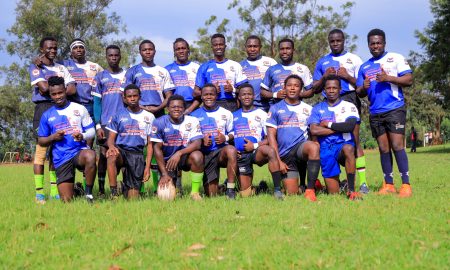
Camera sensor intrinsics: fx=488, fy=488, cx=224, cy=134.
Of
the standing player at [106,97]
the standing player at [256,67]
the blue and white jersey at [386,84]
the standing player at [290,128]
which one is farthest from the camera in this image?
the standing player at [256,67]

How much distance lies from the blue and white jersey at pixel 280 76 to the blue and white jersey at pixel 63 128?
333 cm

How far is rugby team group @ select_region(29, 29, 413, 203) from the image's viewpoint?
7.73 m

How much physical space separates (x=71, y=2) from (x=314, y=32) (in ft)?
59.5

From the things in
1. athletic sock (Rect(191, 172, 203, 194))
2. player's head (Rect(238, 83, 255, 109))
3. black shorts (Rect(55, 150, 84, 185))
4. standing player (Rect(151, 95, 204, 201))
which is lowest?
athletic sock (Rect(191, 172, 203, 194))

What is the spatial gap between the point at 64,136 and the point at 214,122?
95.5 inches

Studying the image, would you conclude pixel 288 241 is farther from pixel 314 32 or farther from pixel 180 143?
pixel 314 32

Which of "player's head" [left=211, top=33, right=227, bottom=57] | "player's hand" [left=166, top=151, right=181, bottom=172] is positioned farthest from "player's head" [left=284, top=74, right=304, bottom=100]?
"player's hand" [left=166, top=151, right=181, bottom=172]

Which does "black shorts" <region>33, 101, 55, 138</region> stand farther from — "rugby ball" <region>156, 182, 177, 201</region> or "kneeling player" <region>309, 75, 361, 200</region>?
"kneeling player" <region>309, 75, 361, 200</region>

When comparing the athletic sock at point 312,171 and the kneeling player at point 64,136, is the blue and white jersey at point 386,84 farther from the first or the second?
the kneeling player at point 64,136

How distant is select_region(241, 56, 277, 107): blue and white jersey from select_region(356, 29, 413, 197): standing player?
1828mm

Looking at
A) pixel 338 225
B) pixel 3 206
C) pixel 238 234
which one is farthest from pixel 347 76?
pixel 3 206

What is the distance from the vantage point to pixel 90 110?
904 centimetres

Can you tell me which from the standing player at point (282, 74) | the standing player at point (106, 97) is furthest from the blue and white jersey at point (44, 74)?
the standing player at point (282, 74)

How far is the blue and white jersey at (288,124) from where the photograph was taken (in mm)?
8109
